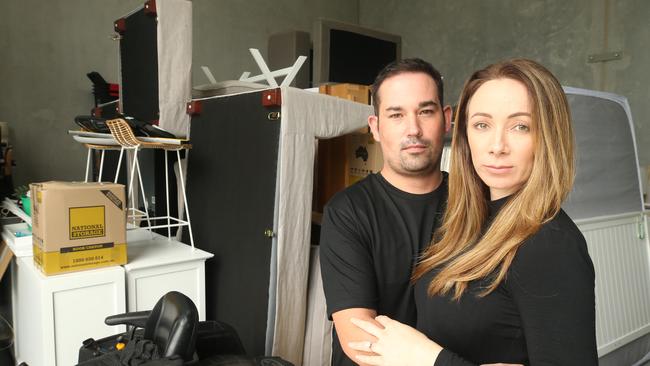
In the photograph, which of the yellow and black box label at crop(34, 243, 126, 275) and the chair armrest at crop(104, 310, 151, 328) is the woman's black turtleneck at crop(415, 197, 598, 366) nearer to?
the chair armrest at crop(104, 310, 151, 328)

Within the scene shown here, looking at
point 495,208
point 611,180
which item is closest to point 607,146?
point 611,180

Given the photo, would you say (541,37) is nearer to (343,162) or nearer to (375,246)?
(343,162)

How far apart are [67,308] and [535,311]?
1666 millimetres

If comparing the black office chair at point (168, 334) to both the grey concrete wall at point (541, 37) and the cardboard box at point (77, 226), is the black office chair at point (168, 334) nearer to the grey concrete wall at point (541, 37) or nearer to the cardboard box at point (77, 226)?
the cardboard box at point (77, 226)

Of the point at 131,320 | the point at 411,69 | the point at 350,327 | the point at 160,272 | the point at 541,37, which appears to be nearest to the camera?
the point at 350,327

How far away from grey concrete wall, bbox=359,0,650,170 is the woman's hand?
13.8 ft

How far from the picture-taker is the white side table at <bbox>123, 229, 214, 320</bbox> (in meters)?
1.90

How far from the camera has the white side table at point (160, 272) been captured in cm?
190

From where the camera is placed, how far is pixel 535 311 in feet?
2.54

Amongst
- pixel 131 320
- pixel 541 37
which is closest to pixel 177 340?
pixel 131 320

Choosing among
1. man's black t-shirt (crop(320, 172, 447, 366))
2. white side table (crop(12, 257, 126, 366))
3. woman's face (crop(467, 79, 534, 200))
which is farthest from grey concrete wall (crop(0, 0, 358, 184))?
woman's face (crop(467, 79, 534, 200))

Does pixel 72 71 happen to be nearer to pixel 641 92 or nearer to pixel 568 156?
→ pixel 568 156

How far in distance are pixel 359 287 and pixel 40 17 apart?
4.11m

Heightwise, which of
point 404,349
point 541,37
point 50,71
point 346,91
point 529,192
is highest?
point 541,37
